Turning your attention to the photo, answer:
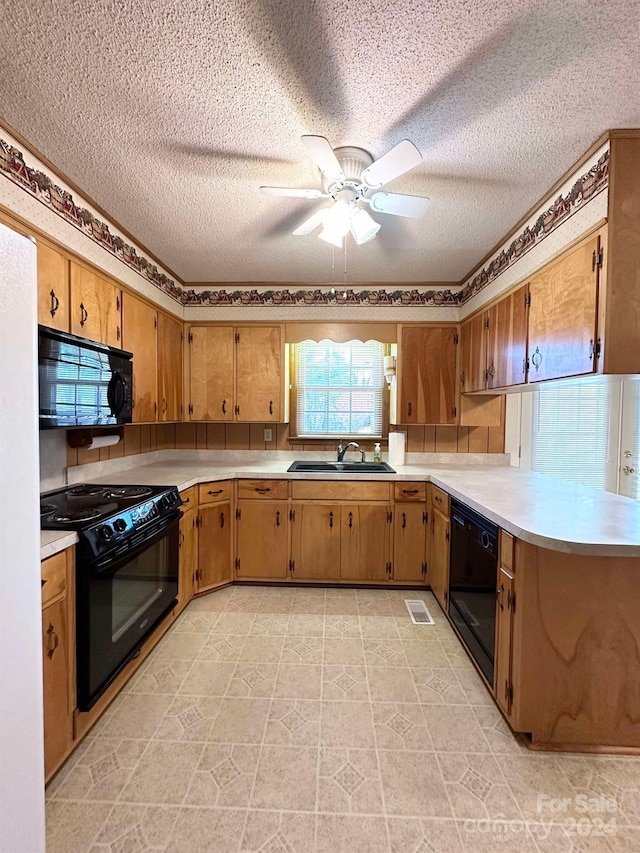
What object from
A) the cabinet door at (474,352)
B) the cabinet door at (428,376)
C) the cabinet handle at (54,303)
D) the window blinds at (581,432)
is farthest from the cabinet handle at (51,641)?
the window blinds at (581,432)

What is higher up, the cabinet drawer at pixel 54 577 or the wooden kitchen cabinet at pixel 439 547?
the cabinet drawer at pixel 54 577

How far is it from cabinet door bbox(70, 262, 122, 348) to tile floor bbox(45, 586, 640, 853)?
187cm

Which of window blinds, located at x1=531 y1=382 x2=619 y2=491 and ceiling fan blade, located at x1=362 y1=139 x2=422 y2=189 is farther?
window blinds, located at x1=531 y1=382 x2=619 y2=491

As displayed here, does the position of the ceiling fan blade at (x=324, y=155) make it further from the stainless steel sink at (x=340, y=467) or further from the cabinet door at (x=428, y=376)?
the stainless steel sink at (x=340, y=467)

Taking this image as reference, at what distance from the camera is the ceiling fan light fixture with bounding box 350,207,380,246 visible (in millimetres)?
1901

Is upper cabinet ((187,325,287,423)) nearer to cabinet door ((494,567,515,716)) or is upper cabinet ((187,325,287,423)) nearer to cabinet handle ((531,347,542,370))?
cabinet handle ((531,347,542,370))

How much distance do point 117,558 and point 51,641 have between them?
0.37 metres

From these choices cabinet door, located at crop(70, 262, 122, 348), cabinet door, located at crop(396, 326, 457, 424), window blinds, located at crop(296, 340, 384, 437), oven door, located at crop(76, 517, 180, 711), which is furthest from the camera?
window blinds, located at crop(296, 340, 384, 437)

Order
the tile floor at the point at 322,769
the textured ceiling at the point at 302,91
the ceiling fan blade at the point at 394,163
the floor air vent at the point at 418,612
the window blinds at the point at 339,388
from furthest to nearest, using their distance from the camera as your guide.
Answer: the window blinds at the point at 339,388, the floor air vent at the point at 418,612, the ceiling fan blade at the point at 394,163, the tile floor at the point at 322,769, the textured ceiling at the point at 302,91

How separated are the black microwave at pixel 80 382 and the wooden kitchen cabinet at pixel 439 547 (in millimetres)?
2134

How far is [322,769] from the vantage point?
1.52 metres

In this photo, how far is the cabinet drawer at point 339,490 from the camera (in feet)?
10.1

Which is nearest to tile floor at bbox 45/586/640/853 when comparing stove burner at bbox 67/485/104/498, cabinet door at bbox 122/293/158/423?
stove burner at bbox 67/485/104/498

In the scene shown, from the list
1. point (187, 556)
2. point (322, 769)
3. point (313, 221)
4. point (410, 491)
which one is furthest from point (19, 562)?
point (410, 491)
